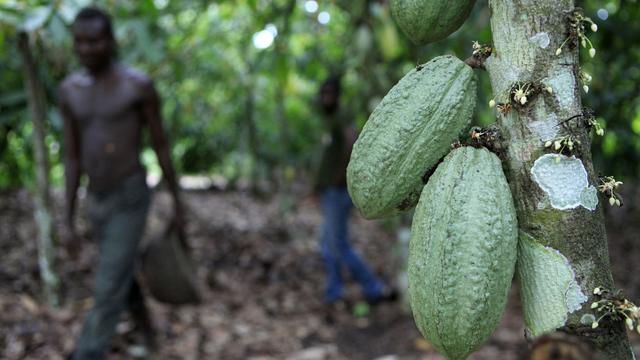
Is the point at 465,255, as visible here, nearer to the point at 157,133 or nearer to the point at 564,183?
the point at 564,183

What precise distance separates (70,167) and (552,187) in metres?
2.50

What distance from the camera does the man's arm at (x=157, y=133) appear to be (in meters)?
2.87

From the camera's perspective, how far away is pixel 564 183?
90 cm

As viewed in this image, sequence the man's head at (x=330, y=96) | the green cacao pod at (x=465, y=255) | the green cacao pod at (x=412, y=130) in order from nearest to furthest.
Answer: the green cacao pod at (x=465, y=255) < the green cacao pod at (x=412, y=130) < the man's head at (x=330, y=96)

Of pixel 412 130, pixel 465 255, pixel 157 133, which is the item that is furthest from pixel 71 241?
pixel 465 255

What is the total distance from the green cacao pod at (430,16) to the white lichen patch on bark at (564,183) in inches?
11.2

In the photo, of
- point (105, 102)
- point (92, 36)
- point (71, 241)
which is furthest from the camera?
point (71, 241)

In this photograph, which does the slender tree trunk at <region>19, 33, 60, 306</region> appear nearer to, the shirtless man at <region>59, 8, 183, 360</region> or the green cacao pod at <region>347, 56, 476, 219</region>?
the shirtless man at <region>59, 8, 183, 360</region>

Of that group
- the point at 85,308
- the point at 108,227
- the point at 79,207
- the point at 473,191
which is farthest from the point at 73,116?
the point at 79,207

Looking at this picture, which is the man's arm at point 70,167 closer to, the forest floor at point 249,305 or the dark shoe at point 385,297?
the forest floor at point 249,305

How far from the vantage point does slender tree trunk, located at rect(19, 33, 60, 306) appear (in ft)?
11.3

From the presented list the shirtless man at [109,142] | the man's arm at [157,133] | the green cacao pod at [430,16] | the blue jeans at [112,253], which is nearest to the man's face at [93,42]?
the shirtless man at [109,142]

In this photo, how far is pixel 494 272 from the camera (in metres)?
0.88

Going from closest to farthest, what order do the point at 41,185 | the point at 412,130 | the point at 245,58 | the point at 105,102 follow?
the point at 412,130
the point at 105,102
the point at 41,185
the point at 245,58
